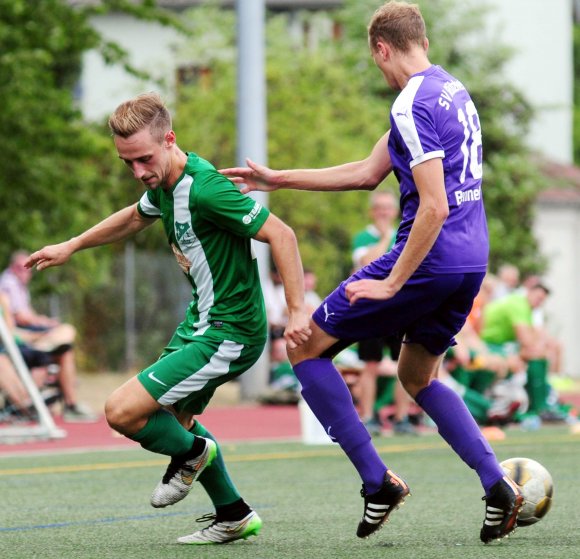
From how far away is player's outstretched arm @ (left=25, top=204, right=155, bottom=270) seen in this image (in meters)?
6.46

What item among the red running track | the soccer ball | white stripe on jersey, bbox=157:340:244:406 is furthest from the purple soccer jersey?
the red running track

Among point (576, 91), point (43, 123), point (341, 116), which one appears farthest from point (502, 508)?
point (576, 91)

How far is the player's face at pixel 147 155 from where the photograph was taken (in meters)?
5.91

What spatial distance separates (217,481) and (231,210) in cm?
119

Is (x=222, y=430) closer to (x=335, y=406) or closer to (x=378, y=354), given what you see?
(x=378, y=354)

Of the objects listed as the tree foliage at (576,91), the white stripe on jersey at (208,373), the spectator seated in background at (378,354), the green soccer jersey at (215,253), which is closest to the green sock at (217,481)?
the white stripe on jersey at (208,373)

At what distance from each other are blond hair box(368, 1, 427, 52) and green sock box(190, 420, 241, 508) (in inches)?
70.5

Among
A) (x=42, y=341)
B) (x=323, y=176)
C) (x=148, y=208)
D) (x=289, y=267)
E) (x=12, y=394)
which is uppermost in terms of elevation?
(x=323, y=176)

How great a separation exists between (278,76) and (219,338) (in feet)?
77.6

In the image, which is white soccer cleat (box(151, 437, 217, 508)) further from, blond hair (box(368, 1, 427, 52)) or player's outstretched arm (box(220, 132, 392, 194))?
blond hair (box(368, 1, 427, 52))

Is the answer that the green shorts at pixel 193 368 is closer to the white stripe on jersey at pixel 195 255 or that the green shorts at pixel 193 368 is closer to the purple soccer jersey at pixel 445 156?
the white stripe on jersey at pixel 195 255

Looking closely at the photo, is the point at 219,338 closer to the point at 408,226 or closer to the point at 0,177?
the point at 408,226

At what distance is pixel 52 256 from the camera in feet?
21.3

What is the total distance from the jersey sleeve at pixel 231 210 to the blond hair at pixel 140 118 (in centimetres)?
29
